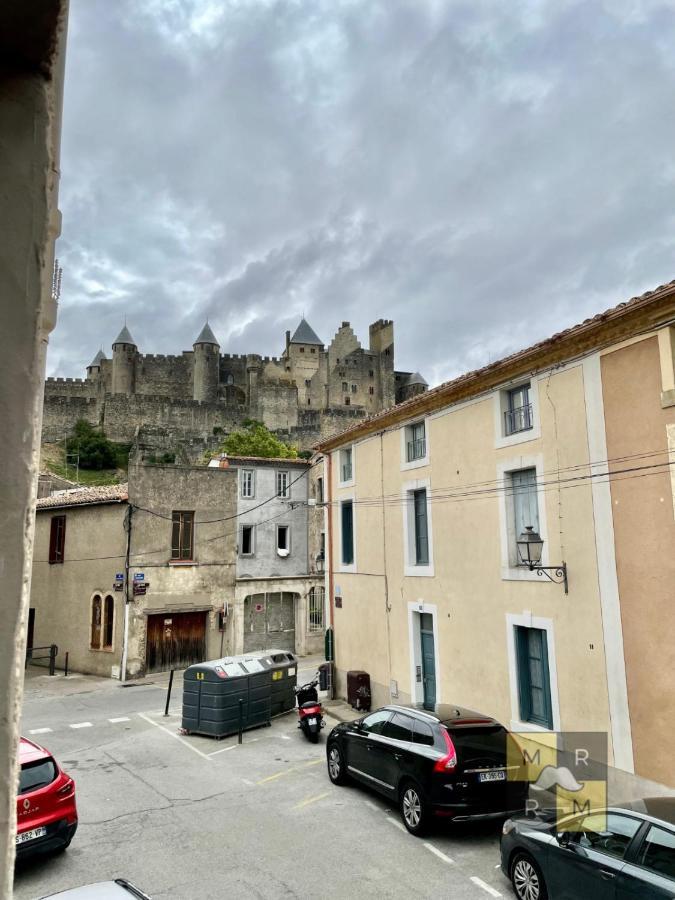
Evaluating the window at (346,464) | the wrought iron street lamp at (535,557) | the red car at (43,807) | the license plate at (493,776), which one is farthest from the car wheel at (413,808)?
the window at (346,464)

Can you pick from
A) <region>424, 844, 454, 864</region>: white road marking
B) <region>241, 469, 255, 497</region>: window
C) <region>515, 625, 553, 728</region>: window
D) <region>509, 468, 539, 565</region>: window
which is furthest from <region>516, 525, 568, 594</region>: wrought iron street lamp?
<region>241, 469, 255, 497</region>: window

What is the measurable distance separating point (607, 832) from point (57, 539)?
22.0 meters

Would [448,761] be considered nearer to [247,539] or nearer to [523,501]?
[523,501]

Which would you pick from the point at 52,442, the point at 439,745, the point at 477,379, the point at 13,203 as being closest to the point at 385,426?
the point at 477,379

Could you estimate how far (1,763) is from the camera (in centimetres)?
111

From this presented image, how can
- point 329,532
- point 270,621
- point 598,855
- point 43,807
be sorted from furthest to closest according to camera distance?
point 270,621 → point 329,532 → point 43,807 → point 598,855

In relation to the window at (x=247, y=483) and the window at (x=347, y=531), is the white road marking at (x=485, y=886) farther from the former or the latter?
the window at (x=247, y=483)

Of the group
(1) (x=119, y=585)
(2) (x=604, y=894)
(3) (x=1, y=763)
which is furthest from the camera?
(1) (x=119, y=585)

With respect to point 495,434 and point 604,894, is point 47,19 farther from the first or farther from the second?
point 495,434

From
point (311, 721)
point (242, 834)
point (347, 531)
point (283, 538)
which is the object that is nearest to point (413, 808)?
point (242, 834)

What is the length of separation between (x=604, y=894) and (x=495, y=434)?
7641 millimetres

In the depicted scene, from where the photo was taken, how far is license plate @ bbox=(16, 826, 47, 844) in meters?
7.22

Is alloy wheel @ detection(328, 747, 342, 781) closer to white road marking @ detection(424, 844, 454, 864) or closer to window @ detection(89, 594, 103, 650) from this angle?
white road marking @ detection(424, 844, 454, 864)

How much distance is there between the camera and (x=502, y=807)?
8.42 meters
